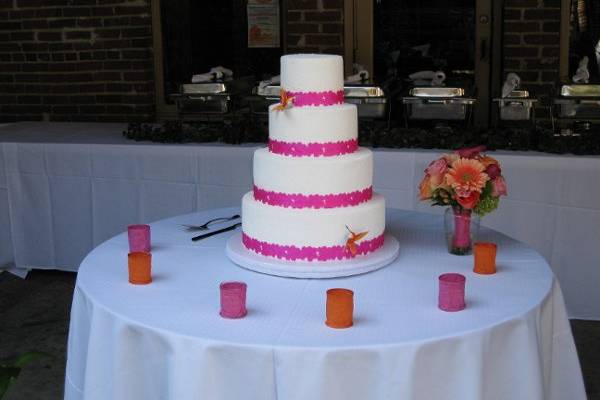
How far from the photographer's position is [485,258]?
1.94 m

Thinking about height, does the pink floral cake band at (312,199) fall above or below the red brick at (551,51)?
below

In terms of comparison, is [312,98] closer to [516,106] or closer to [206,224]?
[206,224]

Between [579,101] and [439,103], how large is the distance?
58 centimetres

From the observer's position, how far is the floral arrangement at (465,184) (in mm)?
1977

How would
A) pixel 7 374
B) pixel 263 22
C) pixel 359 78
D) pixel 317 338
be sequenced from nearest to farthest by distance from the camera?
pixel 7 374 < pixel 317 338 < pixel 359 78 < pixel 263 22

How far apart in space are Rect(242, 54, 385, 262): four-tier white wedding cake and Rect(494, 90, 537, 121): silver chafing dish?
1.73 metres

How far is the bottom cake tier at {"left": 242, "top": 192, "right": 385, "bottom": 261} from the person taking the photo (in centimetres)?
190

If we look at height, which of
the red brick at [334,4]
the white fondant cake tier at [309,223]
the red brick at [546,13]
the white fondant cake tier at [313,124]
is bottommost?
the white fondant cake tier at [309,223]

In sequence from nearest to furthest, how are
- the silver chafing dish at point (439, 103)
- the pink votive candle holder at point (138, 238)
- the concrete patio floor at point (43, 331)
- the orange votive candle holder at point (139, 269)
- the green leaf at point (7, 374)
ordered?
the green leaf at point (7, 374)
the orange votive candle holder at point (139, 269)
the pink votive candle holder at point (138, 238)
the concrete patio floor at point (43, 331)
the silver chafing dish at point (439, 103)

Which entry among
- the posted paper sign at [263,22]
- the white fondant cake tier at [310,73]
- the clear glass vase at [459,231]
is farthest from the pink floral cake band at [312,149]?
the posted paper sign at [263,22]

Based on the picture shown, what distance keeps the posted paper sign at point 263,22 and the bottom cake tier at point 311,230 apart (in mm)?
3082

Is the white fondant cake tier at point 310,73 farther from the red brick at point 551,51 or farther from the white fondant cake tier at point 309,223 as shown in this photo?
the red brick at point 551,51

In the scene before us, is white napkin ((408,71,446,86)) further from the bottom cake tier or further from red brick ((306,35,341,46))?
the bottom cake tier

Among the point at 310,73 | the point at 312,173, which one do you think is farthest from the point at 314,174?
the point at 310,73
